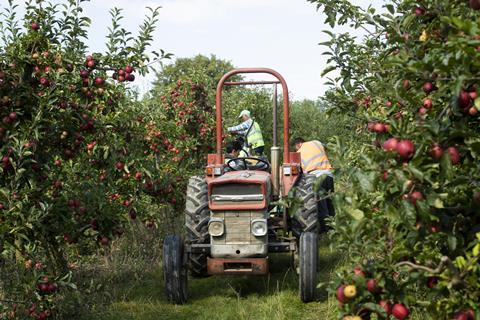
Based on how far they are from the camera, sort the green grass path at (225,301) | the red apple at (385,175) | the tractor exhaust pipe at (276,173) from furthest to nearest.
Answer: the tractor exhaust pipe at (276,173) → the green grass path at (225,301) → the red apple at (385,175)

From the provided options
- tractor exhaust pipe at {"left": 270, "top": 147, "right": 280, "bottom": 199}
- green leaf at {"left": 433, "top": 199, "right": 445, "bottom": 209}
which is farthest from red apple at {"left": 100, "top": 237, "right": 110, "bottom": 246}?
green leaf at {"left": 433, "top": 199, "right": 445, "bottom": 209}

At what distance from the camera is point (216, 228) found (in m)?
5.72

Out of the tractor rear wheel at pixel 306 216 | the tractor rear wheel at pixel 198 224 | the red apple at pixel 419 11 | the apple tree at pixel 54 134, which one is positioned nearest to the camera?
the red apple at pixel 419 11

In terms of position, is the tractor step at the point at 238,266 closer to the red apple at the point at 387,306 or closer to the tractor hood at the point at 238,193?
the tractor hood at the point at 238,193

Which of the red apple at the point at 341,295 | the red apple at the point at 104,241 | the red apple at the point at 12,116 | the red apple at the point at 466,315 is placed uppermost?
the red apple at the point at 12,116

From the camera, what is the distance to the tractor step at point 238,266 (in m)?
5.58

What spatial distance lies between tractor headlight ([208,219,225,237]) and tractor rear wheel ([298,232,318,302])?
0.75 meters

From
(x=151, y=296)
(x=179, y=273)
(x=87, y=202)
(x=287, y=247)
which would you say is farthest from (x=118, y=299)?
(x=287, y=247)

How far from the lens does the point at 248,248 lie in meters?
5.68

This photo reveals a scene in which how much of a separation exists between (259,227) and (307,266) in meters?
0.57

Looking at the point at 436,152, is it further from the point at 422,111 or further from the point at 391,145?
the point at 422,111

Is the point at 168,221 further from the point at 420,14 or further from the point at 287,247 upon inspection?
the point at 420,14

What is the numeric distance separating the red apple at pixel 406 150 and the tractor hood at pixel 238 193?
369 cm

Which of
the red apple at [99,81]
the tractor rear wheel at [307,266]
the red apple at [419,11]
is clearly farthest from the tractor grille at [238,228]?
the red apple at [419,11]
